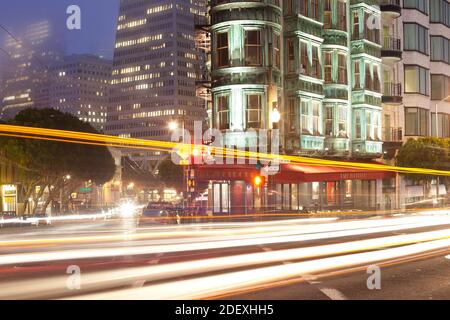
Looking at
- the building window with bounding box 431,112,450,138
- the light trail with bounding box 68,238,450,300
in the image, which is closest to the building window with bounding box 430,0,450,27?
the building window with bounding box 431,112,450,138

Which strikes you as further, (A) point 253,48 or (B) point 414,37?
(B) point 414,37

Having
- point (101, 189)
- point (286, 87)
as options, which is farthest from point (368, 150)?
point (101, 189)

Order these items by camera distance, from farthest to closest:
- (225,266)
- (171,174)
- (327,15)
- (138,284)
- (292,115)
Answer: (171,174), (327,15), (292,115), (225,266), (138,284)

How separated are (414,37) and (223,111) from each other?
24.4m

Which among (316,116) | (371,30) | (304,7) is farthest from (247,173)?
(371,30)

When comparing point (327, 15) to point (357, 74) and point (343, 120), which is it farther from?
A: point (343, 120)

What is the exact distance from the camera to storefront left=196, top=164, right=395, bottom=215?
34.2 meters

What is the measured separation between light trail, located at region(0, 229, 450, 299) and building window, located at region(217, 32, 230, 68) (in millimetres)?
20084

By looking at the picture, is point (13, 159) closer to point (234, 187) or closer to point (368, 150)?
point (234, 187)

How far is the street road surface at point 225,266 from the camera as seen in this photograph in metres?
11.0

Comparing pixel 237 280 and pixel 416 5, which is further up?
pixel 416 5

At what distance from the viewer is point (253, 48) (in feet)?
120

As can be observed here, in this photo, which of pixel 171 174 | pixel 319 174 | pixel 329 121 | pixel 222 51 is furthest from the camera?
pixel 171 174
